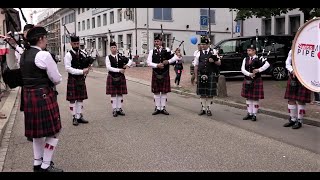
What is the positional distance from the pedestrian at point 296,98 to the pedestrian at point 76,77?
3809mm

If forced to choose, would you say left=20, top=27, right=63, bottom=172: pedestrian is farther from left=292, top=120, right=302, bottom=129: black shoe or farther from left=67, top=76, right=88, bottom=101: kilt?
left=292, top=120, right=302, bottom=129: black shoe

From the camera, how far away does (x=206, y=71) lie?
853 centimetres

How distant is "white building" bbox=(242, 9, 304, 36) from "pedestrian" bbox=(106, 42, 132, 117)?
16598mm

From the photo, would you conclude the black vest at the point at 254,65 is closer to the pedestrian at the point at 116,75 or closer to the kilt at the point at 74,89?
the pedestrian at the point at 116,75

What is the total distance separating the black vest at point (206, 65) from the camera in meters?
8.43

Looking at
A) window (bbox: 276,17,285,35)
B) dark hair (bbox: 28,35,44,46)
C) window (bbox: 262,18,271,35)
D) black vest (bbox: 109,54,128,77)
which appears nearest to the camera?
dark hair (bbox: 28,35,44,46)

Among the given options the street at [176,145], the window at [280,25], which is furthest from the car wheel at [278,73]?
the window at [280,25]

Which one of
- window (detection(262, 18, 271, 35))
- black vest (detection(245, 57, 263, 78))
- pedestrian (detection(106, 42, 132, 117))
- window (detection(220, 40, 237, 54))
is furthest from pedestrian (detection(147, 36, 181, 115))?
window (detection(262, 18, 271, 35))

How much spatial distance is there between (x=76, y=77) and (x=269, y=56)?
32.4 feet

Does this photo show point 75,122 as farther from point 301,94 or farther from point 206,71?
point 301,94

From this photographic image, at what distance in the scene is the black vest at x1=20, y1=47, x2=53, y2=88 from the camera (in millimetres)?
4371

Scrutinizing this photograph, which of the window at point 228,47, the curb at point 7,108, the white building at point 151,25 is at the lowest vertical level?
the curb at point 7,108

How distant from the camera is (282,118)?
8.25 m

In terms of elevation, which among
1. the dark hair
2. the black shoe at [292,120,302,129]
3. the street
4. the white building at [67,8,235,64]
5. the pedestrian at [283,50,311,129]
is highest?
the white building at [67,8,235,64]
